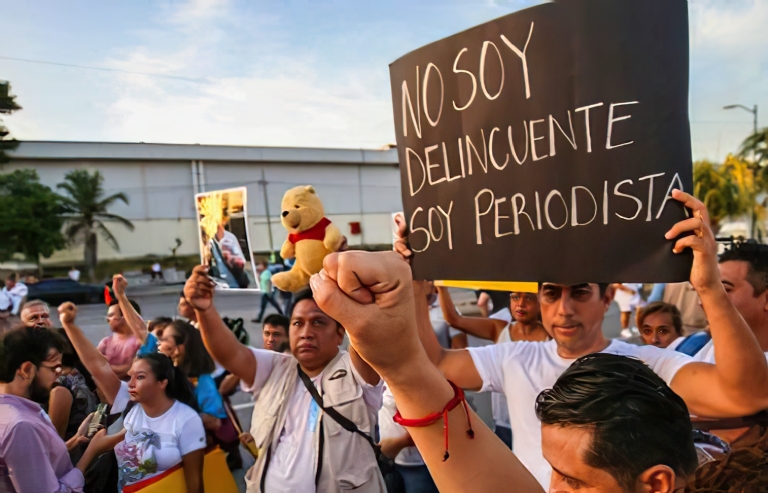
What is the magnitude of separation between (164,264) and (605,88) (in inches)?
227

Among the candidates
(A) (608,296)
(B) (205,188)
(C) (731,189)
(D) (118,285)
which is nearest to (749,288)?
(A) (608,296)

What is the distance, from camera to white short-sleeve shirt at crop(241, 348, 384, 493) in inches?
83.2

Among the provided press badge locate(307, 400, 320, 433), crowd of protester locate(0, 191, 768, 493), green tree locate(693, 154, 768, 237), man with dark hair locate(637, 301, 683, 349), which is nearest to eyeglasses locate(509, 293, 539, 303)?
crowd of protester locate(0, 191, 768, 493)

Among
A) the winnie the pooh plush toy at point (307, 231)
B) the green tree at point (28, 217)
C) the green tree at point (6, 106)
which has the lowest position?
the winnie the pooh plush toy at point (307, 231)

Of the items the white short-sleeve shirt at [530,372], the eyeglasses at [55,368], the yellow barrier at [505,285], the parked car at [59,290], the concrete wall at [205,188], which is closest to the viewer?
the white short-sleeve shirt at [530,372]

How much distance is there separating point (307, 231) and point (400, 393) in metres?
2.15

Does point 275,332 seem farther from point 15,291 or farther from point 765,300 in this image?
point 15,291

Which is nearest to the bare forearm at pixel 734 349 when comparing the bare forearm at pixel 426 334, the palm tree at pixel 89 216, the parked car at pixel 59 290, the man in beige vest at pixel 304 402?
the bare forearm at pixel 426 334

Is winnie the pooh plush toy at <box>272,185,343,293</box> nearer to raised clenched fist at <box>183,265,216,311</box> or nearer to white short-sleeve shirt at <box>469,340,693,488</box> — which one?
raised clenched fist at <box>183,265,216,311</box>

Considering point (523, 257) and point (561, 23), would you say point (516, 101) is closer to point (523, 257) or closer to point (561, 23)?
point (561, 23)

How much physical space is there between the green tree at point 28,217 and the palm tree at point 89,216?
0.60 feet

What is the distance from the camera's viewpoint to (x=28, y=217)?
186 inches

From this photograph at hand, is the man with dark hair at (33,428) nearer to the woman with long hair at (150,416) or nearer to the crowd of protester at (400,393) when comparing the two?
the crowd of protester at (400,393)

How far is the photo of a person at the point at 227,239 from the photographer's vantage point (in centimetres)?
269
